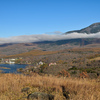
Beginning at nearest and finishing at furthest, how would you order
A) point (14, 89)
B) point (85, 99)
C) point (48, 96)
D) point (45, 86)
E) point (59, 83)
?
point (85, 99), point (48, 96), point (14, 89), point (45, 86), point (59, 83)

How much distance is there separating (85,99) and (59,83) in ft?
7.60

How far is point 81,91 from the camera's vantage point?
235 inches

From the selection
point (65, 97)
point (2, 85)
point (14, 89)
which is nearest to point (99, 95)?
point (65, 97)

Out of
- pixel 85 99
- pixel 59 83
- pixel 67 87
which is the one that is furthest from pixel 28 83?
pixel 85 99

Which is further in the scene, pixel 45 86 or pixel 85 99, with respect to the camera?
pixel 45 86

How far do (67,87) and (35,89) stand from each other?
4.74 ft

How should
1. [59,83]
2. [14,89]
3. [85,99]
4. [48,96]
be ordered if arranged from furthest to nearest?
[59,83], [14,89], [48,96], [85,99]

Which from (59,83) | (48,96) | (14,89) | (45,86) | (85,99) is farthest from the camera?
(59,83)

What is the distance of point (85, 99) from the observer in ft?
17.1

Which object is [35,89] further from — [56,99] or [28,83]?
[56,99]

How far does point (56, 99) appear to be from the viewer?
5.49 metres

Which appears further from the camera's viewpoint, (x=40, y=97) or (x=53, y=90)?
(x=53, y=90)

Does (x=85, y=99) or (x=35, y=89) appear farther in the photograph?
(x=35, y=89)

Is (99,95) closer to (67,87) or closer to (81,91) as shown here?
(81,91)
